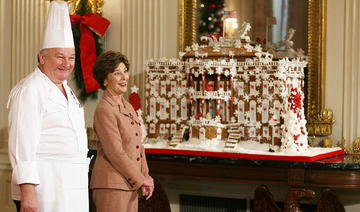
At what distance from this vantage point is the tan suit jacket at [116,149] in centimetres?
378

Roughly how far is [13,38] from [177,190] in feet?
8.81

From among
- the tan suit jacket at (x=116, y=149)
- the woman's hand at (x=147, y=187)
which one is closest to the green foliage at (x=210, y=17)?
the tan suit jacket at (x=116, y=149)

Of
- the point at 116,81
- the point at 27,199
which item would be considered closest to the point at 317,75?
the point at 116,81

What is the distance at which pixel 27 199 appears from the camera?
3.11 metres

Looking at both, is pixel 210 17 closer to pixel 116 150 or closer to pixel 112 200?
pixel 116 150

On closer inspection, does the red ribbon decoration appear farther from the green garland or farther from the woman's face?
the woman's face

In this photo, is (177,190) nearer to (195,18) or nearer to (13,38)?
(195,18)

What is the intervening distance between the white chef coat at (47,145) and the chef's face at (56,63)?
0.05 meters

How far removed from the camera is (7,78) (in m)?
7.39

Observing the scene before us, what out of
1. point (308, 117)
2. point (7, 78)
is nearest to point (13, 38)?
point (7, 78)

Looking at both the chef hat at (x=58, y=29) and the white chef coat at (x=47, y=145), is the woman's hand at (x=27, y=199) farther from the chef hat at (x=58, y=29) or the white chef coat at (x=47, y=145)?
the chef hat at (x=58, y=29)

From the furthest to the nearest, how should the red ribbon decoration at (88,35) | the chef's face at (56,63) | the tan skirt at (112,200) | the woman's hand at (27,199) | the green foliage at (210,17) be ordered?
the red ribbon decoration at (88,35), the green foliage at (210,17), the tan skirt at (112,200), the chef's face at (56,63), the woman's hand at (27,199)

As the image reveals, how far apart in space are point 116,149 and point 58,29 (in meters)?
0.79

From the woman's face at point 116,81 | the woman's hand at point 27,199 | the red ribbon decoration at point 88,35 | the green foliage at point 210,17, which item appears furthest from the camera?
the red ribbon decoration at point 88,35
